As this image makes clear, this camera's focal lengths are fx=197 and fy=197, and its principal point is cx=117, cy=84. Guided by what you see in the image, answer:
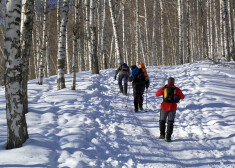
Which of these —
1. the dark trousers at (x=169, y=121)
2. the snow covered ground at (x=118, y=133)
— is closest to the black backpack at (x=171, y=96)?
the dark trousers at (x=169, y=121)

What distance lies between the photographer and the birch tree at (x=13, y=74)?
11.9ft

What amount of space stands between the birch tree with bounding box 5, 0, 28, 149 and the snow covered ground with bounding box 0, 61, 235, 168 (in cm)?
40

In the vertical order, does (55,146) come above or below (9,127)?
below

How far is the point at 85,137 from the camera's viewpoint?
15.8 feet

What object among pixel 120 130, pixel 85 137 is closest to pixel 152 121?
pixel 120 130

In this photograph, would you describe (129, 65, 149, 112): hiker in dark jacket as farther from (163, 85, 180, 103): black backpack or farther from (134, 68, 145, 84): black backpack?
(163, 85, 180, 103): black backpack

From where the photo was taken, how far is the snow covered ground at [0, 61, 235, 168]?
12.7ft

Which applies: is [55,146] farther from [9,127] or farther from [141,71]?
[141,71]

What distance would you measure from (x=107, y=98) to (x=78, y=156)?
5.01 m

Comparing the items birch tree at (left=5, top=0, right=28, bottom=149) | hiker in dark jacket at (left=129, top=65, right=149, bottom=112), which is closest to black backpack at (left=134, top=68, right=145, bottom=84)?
hiker in dark jacket at (left=129, top=65, right=149, bottom=112)

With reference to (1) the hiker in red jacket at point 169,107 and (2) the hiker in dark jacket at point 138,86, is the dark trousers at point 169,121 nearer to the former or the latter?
(1) the hiker in red jacket at point 169,107

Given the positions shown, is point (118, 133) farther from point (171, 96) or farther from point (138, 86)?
point (138, 86)

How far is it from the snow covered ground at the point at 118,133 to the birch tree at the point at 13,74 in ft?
1.31

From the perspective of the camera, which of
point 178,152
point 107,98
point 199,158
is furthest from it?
point 107,98
